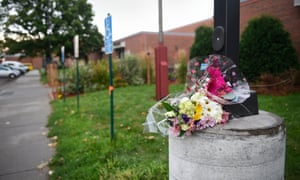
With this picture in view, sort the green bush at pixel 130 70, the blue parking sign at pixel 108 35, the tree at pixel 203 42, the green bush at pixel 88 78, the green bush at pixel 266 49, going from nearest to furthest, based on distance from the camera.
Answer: the blue parking sign at pixel 108 35
the green bush at pixel 266 49
the tree at pixel 203 42
the green bush at pixel 88 78
the green bush at pixel 130 70

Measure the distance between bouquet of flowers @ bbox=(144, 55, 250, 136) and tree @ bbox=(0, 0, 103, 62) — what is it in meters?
25.8

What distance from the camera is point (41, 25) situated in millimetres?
25828

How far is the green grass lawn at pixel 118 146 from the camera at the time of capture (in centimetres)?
309

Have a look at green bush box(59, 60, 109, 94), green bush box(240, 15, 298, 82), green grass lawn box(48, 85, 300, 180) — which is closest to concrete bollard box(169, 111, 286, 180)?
green grass lawn box(48, 85, 300, 180)

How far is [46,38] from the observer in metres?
26.1

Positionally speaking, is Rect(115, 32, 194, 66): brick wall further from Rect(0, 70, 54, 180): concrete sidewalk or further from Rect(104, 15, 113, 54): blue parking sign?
Rect(104, 15, 113, 54): blue parking sign

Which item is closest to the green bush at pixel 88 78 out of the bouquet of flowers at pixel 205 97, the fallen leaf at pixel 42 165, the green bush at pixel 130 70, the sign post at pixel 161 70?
the green bush at pixel 130 70

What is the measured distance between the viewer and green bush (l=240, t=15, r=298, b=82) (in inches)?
285

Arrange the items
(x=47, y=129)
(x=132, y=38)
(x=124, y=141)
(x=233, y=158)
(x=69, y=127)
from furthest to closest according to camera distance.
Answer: (x=132, y=38) < (x=47, y=129) < (x=69, y=127) < (x=124, y=141) < (x=233, y=158)

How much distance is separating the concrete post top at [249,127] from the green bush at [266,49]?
20.0 ft

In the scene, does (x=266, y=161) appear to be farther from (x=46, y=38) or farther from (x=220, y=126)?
(x=46, y=38)

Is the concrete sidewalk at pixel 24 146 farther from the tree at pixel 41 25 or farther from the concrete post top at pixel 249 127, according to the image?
the tree at pixel 41 25

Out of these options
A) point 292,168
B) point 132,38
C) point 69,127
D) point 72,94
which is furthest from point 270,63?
point 132,38

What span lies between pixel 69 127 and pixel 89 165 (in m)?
2.15
